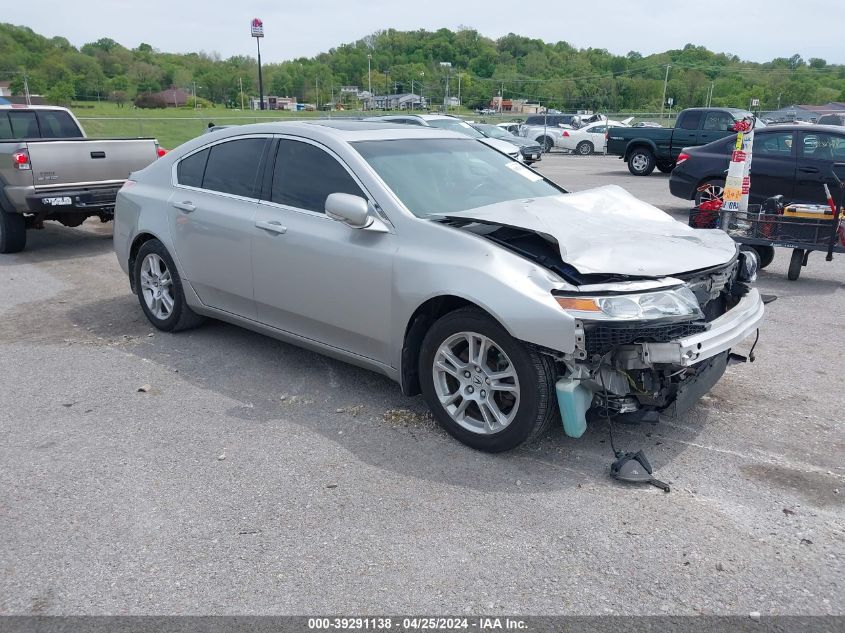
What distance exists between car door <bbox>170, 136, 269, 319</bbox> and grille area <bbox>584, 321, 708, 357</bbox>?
2.60 metres

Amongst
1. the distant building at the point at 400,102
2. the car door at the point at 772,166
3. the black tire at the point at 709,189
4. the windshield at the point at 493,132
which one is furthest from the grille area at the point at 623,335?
the distant building at the point at 400,102

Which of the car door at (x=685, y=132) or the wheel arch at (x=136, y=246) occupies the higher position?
the car door at (x=685, y=132)

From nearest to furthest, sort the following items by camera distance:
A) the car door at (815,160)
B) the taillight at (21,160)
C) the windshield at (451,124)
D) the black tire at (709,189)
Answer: the taillight at (21,160)
the car door at (815,160)
the black tire at (709,189)
the windshield at (451,124)

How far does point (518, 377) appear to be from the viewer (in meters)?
3.74

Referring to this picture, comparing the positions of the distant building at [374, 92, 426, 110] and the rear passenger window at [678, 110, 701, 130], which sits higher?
the distant building at [374, 92, 426, 110]

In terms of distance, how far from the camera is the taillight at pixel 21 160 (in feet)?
29.4

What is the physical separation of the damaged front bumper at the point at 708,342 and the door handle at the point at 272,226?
2482mm

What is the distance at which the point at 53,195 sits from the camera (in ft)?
30.0

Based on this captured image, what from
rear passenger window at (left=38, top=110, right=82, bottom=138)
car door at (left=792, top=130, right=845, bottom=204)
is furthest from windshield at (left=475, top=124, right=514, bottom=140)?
rear passenger window at (left=38, top=110, right=82, bottom=138)

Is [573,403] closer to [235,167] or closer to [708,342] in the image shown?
[708,342]

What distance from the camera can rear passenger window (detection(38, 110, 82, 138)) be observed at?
37.1 feet

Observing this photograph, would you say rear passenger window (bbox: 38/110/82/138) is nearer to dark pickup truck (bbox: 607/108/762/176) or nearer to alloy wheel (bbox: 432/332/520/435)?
alloy wheel (bbox: 432/332/520/435)

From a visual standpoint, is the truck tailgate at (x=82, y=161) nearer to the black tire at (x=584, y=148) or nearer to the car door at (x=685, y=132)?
the car door at (x=685, y=132)

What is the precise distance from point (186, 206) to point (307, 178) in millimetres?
1299
